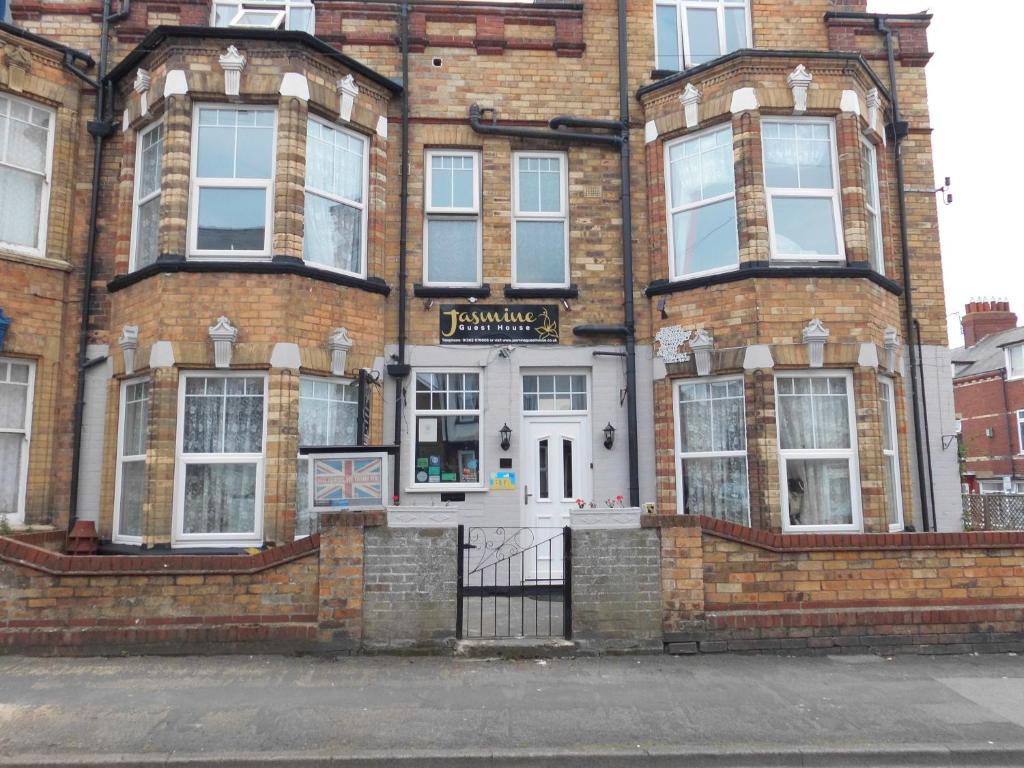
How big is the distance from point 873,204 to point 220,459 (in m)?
9.13

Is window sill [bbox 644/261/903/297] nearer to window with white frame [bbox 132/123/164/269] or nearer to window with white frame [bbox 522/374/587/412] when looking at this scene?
window with white frame [bbox 522/374/587/412]

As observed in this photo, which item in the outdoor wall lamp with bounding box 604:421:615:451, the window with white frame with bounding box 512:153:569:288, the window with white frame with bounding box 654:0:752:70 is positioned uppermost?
the window with white frame with bounding box 654:0:752:70

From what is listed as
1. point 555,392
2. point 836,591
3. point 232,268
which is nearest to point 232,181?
point 232,268

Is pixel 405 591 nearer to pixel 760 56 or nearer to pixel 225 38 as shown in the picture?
pixel 225 38

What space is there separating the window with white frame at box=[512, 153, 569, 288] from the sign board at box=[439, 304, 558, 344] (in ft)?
1.53

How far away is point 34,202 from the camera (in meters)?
9.33

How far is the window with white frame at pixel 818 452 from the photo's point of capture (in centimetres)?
880

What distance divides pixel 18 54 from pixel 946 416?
12.9 m

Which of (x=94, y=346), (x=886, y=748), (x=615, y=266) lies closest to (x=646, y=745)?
(x=886, y=748)

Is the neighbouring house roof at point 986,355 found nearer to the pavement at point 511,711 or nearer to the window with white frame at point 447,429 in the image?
the window with white frame at point 447,429

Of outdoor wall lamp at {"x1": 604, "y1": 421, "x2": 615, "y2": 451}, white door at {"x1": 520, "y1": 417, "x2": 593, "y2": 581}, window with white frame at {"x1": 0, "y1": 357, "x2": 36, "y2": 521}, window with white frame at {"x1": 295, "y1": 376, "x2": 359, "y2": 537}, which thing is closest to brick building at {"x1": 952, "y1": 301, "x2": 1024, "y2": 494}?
outdoor wall lamp at {"x1": 604, "y1": 421, "x2": 615, "y2": 451}

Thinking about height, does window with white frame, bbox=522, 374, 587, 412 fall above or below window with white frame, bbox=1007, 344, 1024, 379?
below

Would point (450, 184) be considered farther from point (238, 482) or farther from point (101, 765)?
point (101, 765)

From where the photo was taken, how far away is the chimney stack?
36.1 meters
